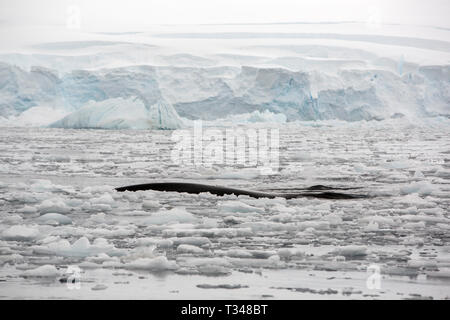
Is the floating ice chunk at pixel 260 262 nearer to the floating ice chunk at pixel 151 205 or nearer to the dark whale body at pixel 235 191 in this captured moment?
the floating ice chunk at pixel 151 205

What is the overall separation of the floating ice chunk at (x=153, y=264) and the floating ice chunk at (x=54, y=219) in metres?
1.94

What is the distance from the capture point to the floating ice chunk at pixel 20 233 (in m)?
5.38

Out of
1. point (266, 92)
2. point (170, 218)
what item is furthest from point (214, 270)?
point (266, 92)

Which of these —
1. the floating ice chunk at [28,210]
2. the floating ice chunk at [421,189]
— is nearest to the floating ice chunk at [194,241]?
the floating ice chunk at [28,210]

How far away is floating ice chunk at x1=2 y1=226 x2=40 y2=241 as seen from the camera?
212 inches

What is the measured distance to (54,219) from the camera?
6.26 meters

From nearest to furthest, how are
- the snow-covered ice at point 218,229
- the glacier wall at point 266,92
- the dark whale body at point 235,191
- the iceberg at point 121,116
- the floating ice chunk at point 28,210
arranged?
the snow-covered ice at point 218,229 < the floating ice chunk at point 28,210 < the dark whale body at point 235,191 < the iceberg at point 121,116 < the glacier wall at point 266,92

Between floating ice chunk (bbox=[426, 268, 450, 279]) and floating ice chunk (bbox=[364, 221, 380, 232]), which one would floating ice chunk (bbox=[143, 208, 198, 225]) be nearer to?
floating ice chunk (bbox=[364, 221, 380, 232])

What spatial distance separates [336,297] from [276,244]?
1440 millimetres

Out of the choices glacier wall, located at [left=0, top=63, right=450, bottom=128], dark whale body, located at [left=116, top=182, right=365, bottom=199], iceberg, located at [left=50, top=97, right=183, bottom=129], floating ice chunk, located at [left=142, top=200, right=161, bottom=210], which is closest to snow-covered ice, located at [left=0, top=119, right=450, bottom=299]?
floating ice chunk, located at [left=142, top=200, right=161, bottom=210]

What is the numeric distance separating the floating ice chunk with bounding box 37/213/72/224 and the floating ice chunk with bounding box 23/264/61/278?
1.98 metres

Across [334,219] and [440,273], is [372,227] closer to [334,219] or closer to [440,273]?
[334,219]

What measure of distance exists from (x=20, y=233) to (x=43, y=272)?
1.39 m

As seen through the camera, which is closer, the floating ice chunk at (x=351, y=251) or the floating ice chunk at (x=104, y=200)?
the floating ice chunk at (x=351, y=251)
